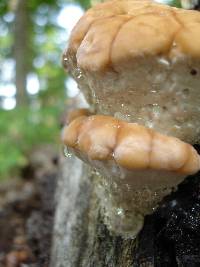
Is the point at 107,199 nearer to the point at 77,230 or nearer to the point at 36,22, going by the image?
the point at 77,230

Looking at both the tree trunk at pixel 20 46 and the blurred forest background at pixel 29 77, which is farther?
the tree trunk at pixel 20 46

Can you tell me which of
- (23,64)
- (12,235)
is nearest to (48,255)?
(12,235)

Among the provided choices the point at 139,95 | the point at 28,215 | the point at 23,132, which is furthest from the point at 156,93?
the point at 23,132

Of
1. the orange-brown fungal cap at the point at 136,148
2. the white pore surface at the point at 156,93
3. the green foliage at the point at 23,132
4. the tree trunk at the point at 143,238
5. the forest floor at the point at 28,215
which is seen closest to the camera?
the orange-brown fungal cap at the point at 136,148

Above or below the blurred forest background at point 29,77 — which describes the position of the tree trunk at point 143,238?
above

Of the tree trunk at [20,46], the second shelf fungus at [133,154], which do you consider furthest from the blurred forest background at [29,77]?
the second shelf fungus at [133,154]

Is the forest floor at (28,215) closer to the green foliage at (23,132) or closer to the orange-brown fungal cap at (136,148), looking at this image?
the green foliage at (23,132)
